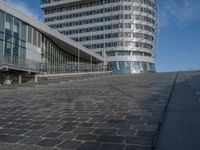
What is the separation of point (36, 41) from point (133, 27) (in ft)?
150

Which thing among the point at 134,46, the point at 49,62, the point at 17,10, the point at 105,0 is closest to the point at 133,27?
the point at 134,46

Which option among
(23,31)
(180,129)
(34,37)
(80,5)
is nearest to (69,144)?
(180,129)

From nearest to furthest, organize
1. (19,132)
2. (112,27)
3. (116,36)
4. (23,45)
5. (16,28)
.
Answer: (19,132), (16,28), (23,45), (116,36), (112,27)

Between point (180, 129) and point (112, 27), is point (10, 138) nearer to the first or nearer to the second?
point (180, 129)

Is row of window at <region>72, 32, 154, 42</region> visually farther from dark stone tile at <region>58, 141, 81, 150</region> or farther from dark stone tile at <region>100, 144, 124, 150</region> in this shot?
dark stone tile at <region>100, 144, 124, 150</region>

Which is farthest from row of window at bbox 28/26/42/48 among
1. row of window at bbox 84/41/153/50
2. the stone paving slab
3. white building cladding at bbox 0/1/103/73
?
row of window at bbox 84/41/153/50

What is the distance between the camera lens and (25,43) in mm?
27328

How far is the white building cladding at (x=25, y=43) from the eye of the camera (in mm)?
23375

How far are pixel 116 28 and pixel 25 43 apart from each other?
47.5 meters

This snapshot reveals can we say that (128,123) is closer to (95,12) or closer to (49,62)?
(49,62)

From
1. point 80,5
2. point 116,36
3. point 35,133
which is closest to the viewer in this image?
point 35,133

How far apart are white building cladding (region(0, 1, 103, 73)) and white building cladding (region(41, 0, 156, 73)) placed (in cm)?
3287

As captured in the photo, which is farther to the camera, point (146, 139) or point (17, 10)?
point (17, 10)

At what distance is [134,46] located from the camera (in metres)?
71.6
